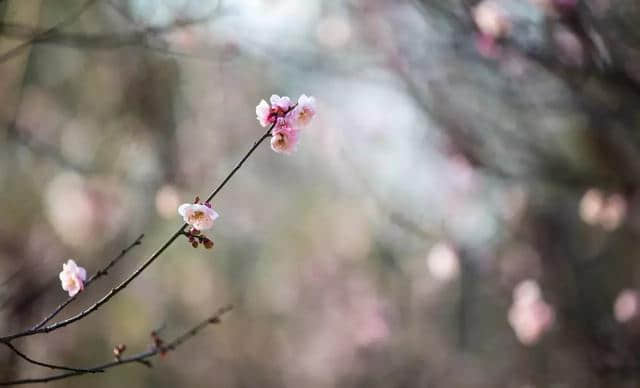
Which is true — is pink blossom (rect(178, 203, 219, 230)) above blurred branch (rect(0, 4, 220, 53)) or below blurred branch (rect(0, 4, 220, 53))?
below

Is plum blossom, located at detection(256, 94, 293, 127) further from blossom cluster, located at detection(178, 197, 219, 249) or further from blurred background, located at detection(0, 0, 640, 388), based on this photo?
blurred background, located at detection(0, 0, 640, 388)

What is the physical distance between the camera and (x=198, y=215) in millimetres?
1302

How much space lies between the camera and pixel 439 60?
341 centimetres

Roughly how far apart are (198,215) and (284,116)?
25 centimetres

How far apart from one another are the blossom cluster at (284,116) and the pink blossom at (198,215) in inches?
6.9

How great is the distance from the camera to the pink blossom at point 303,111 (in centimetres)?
136

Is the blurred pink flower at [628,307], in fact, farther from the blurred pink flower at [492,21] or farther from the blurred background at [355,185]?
the blurred pink flower at [492,21]

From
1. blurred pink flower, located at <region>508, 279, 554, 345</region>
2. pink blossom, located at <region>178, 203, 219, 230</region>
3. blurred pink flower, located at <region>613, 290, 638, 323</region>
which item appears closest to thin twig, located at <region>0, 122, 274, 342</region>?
pink blossom, located at <region>178, 203, 219, 230</region>

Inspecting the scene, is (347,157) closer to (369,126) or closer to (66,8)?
(369,126)

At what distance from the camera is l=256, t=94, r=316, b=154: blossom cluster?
4.43 feet

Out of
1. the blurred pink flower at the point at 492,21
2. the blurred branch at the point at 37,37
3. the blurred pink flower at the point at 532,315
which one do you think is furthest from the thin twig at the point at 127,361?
the blurred pink flower at the point at 532,315

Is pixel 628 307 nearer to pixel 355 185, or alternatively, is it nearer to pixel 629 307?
pixel 629 307

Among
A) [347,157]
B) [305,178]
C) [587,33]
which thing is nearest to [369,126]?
[347,157]

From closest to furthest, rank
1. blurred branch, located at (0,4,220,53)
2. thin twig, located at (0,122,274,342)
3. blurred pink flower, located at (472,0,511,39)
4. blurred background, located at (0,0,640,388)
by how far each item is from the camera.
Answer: thin twig, located at (0,122,274,342), blurred branch, located at (0,4,220,53), blurred pink flower, located at (472,0,511,39), blurred background, located at (0,0,640,388)
